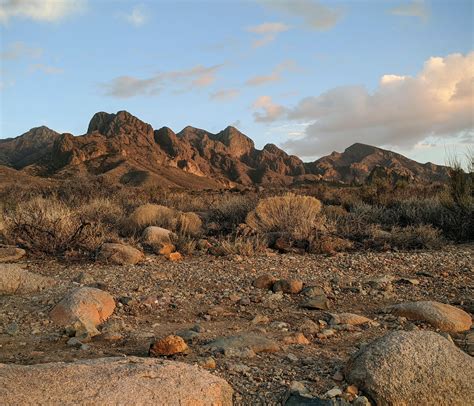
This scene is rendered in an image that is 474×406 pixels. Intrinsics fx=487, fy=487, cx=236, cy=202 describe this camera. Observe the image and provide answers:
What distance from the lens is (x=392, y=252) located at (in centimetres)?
1004

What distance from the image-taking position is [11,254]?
890 cm

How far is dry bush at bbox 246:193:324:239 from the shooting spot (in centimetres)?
1164

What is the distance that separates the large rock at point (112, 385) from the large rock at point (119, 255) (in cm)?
521

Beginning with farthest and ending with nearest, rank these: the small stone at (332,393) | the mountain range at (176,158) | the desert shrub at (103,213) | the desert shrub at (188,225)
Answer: the mountain range at (176,158), the desert shrub at (103,213), the desert shrub at (188,225), the small stone at (332,393)

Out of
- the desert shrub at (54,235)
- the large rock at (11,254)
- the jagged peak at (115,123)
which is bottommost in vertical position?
the large rock at (11,254)

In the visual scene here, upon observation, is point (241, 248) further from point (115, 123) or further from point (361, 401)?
point (115, 123)

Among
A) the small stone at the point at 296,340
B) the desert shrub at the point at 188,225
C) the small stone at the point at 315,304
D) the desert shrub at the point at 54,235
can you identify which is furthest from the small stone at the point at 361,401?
the desert shrub at the point at 188,225

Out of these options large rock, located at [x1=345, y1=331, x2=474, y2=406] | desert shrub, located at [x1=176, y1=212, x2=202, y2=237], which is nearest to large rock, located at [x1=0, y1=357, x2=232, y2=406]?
large rock, located at [x1=345, y1=331, x2=474, y2=406]

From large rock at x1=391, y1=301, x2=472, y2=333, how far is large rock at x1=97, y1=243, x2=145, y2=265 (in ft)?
15.3

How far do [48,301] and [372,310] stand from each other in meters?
3.98

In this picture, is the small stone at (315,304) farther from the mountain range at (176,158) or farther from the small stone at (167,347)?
the mountain range at (176,158)

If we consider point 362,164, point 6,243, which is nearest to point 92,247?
point 6,243

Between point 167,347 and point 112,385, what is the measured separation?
108 cm

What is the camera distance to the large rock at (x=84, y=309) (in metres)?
5.25
